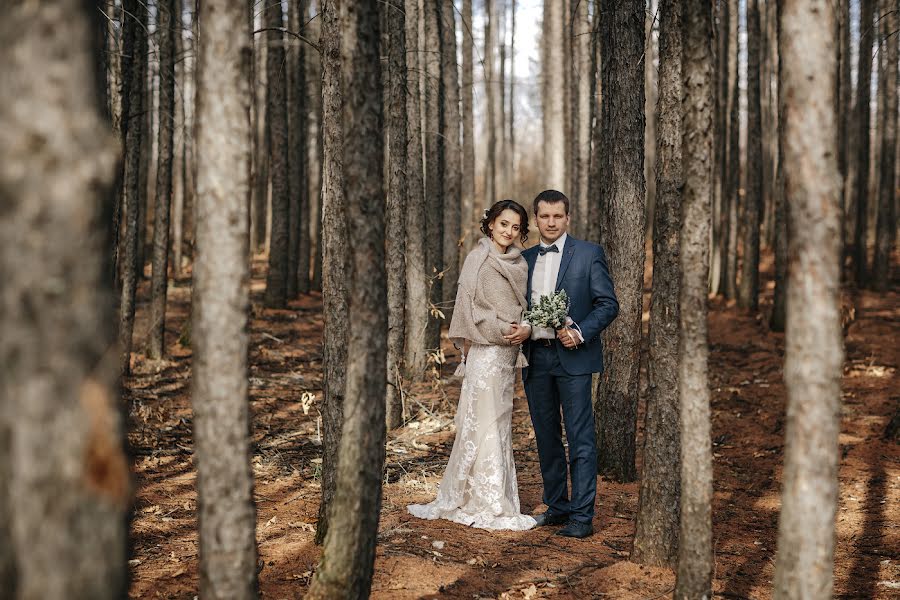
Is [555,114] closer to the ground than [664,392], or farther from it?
farther from it

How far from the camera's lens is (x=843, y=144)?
1903 cm

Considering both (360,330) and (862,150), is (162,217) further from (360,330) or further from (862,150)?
(862,150)

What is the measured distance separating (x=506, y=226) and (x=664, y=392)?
1.64 meters

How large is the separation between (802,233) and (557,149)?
1142 centimetres

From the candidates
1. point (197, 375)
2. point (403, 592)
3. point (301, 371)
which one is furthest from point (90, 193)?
point (301, 371)

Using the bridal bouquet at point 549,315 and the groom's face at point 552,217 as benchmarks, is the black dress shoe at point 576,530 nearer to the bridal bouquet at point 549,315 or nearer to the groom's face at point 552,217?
the bridal bouquet at point 549,315

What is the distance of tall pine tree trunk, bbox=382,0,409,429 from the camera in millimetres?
8969

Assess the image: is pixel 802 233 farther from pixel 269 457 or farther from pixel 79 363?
pixel 269 457

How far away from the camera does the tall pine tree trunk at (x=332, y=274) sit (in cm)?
492

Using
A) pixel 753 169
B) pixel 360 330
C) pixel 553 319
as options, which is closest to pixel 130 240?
pixel 553 319

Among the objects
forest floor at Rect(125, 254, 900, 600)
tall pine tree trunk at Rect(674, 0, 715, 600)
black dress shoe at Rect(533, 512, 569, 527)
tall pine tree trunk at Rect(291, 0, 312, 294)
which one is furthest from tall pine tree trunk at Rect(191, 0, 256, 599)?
tall pine tree trunk at Rect(291, 0, 312, 294)

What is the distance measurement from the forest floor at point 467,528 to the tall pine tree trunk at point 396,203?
385mm

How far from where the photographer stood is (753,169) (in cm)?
1730

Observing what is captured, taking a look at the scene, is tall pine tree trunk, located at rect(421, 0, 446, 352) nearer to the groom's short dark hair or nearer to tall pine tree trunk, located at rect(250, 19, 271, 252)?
the groom's short dark hair
